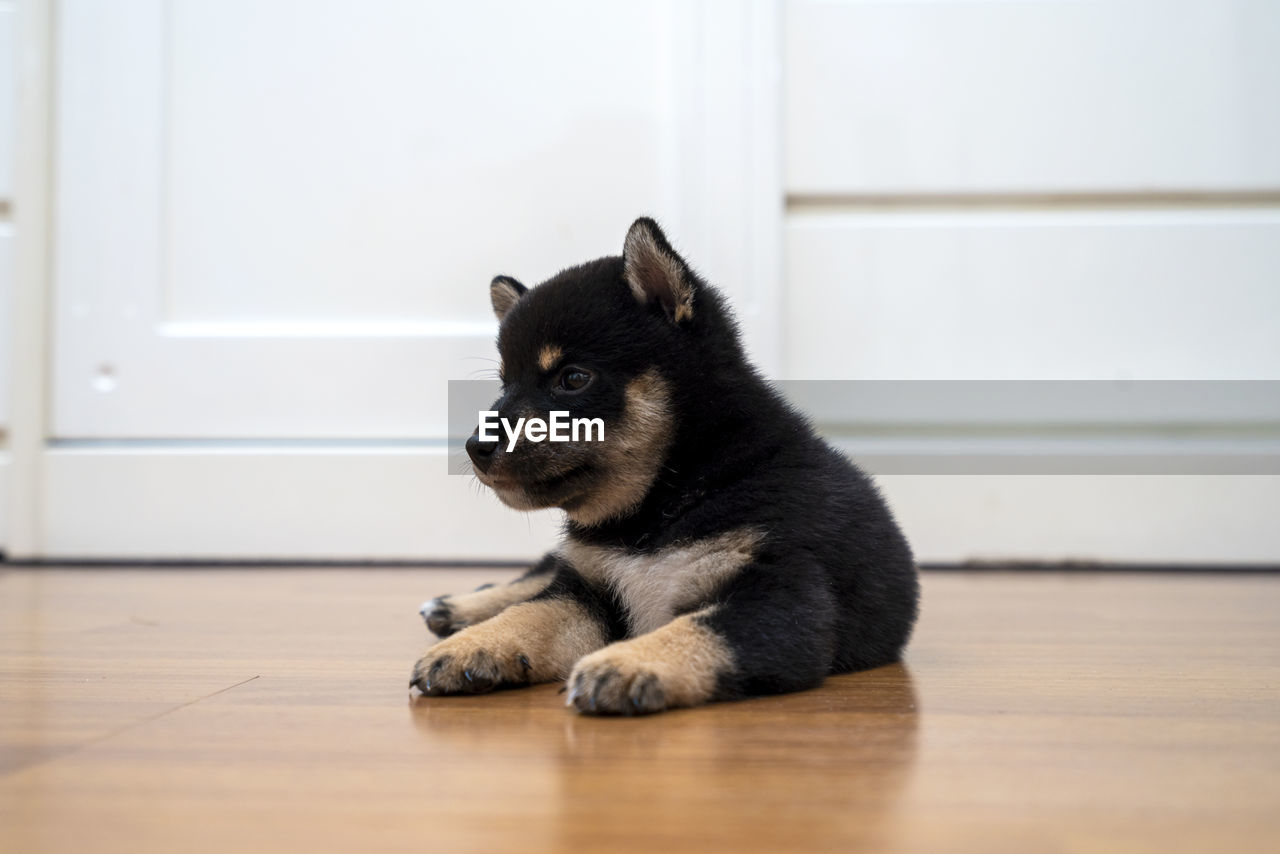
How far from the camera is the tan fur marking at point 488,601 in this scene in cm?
200

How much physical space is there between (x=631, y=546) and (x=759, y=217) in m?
1.91

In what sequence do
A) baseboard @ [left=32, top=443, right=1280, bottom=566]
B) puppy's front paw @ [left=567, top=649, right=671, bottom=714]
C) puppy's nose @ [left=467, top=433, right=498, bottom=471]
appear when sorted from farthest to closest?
baseboard @ [left=32, top=443, right=1280, bottom=566] → puppy's nose @ [left=467, top=433, right=498, bottom=471] → puppy's front paw @ [left=567, top=649, right=671, bottom=714]

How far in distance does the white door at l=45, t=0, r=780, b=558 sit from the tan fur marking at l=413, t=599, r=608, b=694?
5.58 feet

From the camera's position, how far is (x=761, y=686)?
1.38m

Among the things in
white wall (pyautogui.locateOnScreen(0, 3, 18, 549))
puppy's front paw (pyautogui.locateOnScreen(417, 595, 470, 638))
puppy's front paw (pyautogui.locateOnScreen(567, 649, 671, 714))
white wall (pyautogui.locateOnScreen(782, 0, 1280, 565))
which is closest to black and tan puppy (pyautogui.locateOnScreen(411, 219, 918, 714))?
puppy's front paw (pyautogui.locateOnScreen(567, 649, 671, 714))

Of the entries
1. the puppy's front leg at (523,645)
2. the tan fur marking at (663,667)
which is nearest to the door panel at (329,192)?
the puppy's front leg at (523,645)

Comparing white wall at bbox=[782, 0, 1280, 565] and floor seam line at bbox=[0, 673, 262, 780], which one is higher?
white wall at bbox=[782, 0, 1280, 565]

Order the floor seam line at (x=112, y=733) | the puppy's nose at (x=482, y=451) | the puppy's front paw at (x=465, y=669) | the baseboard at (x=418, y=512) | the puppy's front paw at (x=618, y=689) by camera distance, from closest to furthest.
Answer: the floor seam line at (x=112, y=733), the puppy's front paw at (x=618, y=689), the puppy's front paw at (x=465, y=669), the puppy's nose at (x=482, y=451), the baseboard at (x=418, y=512)

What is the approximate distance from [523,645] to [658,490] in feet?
1.12

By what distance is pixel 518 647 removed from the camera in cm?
149

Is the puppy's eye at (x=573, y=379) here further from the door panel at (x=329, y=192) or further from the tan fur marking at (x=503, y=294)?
the door panel at (x=329, y=192)

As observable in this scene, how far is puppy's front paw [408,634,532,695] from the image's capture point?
1421 millimetres

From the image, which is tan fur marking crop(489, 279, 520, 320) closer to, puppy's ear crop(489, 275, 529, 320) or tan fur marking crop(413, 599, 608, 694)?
puppy's ear crop(489, 275, 529, 320)

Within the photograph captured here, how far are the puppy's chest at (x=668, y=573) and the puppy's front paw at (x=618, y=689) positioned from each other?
265 millimetres
